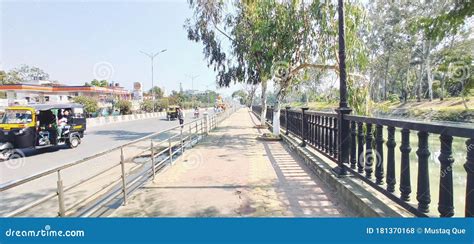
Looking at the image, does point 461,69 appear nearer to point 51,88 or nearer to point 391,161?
point 391,161

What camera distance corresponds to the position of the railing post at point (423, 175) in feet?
7.88

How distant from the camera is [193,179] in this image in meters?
5.14

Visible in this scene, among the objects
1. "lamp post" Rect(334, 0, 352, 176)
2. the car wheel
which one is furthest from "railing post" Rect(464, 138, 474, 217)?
the car wheel

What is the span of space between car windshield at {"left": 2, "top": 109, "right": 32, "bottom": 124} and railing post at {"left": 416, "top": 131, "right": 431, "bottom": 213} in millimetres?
10659

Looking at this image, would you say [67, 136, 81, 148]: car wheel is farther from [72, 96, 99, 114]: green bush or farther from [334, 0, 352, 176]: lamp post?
[72, 96, 99, 114]: green bush

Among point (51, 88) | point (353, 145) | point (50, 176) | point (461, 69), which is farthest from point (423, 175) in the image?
point (51, 88)

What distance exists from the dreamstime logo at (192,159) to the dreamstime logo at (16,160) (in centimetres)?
459

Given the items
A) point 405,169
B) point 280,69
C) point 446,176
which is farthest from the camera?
point 280,69

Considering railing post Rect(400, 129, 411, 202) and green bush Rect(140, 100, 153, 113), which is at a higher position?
green bush Rect(140, 100, 153, 113)

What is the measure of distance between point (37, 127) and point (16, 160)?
1.28 meters

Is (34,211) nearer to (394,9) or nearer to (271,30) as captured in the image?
(271,30)

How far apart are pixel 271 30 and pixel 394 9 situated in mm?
32909

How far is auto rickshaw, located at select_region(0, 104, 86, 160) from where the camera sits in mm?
8648

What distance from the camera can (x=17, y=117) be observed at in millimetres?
9125
